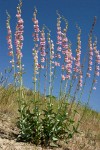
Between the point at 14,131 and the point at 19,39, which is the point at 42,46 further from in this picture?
the point at 14,131

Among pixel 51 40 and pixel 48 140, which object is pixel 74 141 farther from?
pixel 51 40

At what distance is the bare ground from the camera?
25.2 ft

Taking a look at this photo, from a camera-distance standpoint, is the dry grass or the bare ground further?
the dry grass

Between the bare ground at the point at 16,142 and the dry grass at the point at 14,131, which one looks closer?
the bare ground at the point at 16,142

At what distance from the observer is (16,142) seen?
26.1 feet

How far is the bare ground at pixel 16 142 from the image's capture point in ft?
25.2

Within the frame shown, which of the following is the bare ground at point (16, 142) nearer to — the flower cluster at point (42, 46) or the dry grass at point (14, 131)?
the dry grass at point (14, 131)

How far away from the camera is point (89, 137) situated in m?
10.2

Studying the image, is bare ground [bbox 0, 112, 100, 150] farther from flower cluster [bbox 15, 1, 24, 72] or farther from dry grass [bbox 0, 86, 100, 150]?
flower cluster [bbox 15, 1, 24, 72]

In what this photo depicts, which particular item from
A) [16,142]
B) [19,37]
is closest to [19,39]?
[19,37]

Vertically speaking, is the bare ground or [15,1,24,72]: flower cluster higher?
[15,1,24,72]: flower cluster

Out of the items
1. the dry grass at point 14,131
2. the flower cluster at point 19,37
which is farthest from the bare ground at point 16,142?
the flower cluster at point 19,37

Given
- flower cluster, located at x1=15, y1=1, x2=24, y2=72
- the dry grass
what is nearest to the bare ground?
the dry grass

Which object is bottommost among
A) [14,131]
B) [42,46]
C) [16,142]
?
[16,142]
